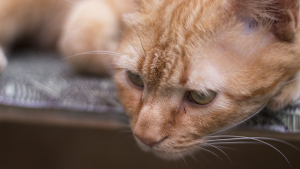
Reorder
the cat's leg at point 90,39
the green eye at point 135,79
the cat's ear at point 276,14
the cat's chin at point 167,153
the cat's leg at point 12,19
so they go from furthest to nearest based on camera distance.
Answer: the cat's leg at point 12,19 → the cat's leg at point 90,39 → the green eye at point 135,79 → the cat's chin at point 167,153 → the cat's ear at point 276,14

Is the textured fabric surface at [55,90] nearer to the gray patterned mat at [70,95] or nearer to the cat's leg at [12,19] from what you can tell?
the gray patterned mat at [70,95]

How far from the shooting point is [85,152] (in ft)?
4.02

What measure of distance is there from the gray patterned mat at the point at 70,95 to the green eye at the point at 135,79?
0.15 meters

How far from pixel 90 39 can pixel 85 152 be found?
0.50 meters

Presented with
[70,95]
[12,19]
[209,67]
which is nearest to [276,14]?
[209,67]

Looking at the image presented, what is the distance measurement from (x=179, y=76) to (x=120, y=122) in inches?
13.7

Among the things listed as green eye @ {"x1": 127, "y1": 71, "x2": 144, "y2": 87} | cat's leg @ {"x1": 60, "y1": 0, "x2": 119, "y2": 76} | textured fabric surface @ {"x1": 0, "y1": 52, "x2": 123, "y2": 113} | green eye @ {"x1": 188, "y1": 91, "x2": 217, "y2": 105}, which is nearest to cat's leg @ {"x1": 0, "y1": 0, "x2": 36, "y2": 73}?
textured fabric surface @ {"x1": 0, "y1": 52, "x2": 123, "y2": 113}

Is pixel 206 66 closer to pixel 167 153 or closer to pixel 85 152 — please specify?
pixel 167 153

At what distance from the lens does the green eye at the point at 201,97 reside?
34.3 inches

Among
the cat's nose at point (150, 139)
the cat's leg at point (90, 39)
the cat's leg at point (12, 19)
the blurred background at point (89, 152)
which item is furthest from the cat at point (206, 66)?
the cat's leg at point (12, 19)

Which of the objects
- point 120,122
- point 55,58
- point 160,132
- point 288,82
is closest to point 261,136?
point 288,82

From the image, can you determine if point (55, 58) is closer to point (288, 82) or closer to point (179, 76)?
point (179, 76)

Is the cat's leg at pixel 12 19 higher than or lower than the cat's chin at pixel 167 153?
lower

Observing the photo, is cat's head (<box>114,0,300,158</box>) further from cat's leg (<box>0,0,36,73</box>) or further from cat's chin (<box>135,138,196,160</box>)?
cat's leg (<box>0,0,36,73</box>)
